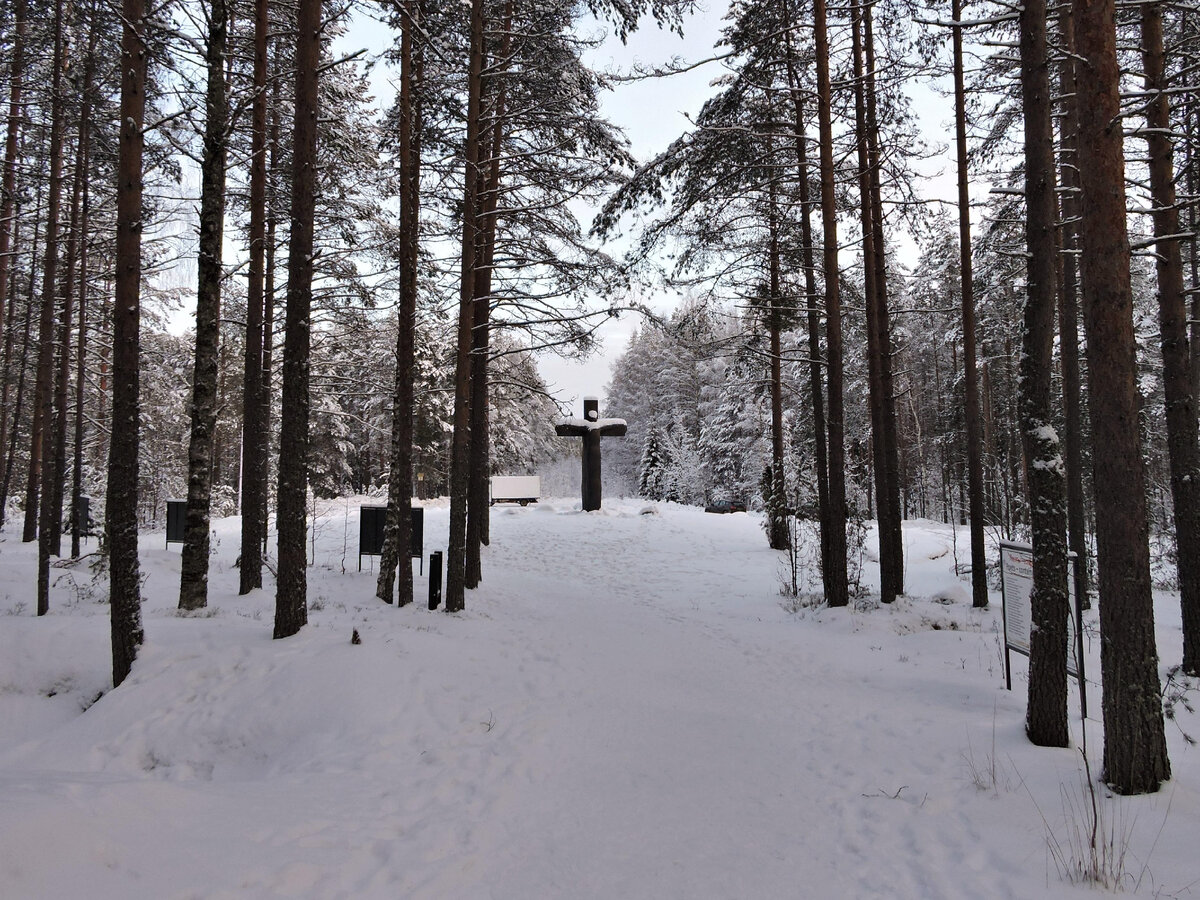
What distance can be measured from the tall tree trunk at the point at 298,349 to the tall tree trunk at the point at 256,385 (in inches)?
79.0

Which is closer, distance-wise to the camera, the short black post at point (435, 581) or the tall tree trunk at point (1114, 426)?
the tall tree trunk at point (1114, 426)

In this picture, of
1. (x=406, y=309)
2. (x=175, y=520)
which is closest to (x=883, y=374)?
(x=406, y=309)

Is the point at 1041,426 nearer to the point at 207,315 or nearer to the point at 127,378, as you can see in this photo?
the point at 127,378

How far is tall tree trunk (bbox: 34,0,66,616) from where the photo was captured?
8.23 metres

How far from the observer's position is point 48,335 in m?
11.0

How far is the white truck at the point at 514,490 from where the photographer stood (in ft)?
79.9

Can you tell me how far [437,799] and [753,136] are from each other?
8325 mm

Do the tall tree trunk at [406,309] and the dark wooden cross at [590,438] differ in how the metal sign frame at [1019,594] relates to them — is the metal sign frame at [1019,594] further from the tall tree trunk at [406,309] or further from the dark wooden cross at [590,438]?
the dark wooden cross at [590,438]

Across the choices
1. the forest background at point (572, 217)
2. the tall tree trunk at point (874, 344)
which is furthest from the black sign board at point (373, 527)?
the tall tree trunk at point (874, 344)

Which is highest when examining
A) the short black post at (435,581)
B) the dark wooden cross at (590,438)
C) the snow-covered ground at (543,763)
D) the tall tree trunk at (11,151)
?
the tall tree trunk at (11,151)

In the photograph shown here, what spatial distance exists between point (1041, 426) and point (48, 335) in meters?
14.6

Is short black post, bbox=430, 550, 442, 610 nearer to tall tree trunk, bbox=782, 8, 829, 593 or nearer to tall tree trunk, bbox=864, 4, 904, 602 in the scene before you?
tall tree trunk, bbox=782, 8, 829, 593

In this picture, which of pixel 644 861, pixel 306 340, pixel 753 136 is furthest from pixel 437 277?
pixel 644 861

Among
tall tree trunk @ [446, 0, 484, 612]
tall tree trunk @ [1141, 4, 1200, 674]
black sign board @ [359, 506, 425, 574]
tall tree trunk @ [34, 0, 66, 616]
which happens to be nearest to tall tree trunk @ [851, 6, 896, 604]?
tall tree trunk @ [1141, 4, 1200, 674]
